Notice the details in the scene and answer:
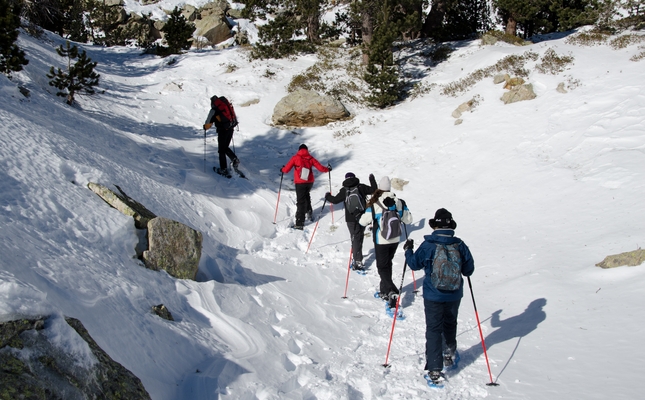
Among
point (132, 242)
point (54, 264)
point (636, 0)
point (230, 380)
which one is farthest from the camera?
point (636, 0)

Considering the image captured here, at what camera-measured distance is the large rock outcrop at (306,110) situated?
705 inches

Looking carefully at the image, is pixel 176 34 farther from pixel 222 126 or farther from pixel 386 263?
pixel 386 263

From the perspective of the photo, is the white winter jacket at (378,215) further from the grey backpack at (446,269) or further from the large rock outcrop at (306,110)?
the large rock outcrop at (306,110)

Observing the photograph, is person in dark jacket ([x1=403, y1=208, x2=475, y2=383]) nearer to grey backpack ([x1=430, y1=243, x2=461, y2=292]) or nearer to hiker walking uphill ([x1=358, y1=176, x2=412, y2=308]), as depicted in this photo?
grey backpack ([x1=430, y1=243, x2=461, y2=292])

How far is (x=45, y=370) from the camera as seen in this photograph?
8.71 feet

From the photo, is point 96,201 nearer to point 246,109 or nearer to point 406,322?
point 406,322

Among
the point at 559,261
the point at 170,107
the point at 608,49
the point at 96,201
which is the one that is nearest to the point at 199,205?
the point at 96,201

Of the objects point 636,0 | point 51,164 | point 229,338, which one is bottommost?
point 229,338

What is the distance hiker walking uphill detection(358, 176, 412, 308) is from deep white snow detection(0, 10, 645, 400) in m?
0.45

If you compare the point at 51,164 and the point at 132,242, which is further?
the point at 51,164

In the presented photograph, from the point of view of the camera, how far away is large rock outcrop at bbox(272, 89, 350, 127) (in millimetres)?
17906

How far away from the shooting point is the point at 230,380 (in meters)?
4.09

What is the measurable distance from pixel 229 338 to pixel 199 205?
5.11m

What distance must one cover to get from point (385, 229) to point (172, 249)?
10.5 feet
